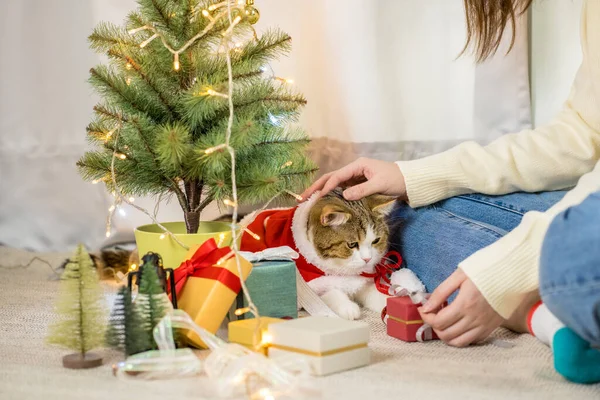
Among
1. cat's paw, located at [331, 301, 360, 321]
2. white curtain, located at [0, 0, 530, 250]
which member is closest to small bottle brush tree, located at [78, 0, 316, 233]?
cat's paw, located at [331, 301, 360, 321]

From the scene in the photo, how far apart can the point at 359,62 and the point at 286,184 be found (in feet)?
2.42

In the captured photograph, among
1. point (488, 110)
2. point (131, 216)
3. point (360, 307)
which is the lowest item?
point (360, 307)

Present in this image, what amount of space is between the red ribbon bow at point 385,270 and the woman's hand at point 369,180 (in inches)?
6.8

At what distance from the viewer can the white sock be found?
1.15 m

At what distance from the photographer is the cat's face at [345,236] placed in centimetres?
161

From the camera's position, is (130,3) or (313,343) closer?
(313,343)

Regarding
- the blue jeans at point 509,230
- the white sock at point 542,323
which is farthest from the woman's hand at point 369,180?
the white sock at point 542,323

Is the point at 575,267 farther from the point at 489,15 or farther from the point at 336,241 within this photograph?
the point at 489,15

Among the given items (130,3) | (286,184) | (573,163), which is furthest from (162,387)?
(130,3)

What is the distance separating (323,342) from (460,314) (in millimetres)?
255

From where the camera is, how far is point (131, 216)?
2.23m

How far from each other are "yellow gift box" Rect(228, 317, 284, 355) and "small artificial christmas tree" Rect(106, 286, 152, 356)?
144 millimetres

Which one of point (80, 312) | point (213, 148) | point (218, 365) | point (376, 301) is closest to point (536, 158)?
point (376, 301)

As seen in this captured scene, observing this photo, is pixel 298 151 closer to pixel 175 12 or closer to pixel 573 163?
pixel 175 12
